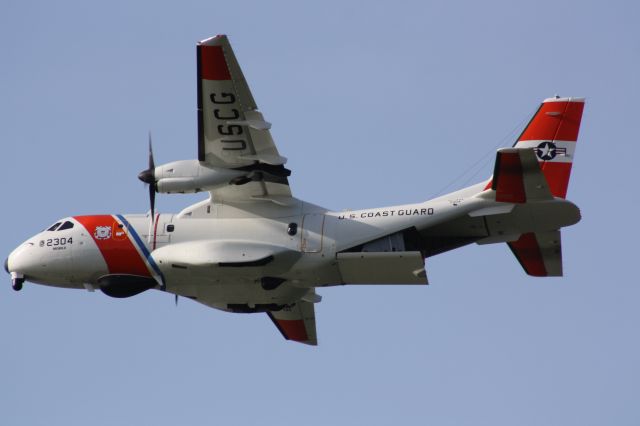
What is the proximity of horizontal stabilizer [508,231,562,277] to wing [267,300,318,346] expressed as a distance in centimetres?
624

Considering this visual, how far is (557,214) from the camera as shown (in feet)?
104

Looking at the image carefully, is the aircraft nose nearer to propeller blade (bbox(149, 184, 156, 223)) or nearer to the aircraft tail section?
propeller blade (bbox(149, 184, 156, 223))

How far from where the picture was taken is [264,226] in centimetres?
3353

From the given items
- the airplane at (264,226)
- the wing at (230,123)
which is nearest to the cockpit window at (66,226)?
the airplane at (264,226)

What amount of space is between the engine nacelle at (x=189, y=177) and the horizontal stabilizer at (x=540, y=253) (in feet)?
22.8

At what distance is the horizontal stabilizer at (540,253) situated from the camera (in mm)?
33531

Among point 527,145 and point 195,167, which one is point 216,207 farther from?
point 527,145

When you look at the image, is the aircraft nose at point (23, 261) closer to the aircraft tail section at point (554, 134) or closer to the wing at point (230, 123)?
the wing at point (230, 123)

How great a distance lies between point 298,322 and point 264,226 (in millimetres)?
5188

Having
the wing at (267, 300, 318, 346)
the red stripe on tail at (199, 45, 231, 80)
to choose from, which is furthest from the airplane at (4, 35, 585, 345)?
the wing at (267, 300, 318, 346)

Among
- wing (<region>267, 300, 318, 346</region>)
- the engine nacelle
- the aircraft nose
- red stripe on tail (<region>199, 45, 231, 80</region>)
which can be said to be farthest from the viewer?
wing (<region>267, 300, 318, 346</region>)

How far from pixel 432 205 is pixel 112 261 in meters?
7.76

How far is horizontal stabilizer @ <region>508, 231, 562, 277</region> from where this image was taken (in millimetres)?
33531

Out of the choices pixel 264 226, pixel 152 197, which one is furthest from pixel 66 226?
pixel 264 226
